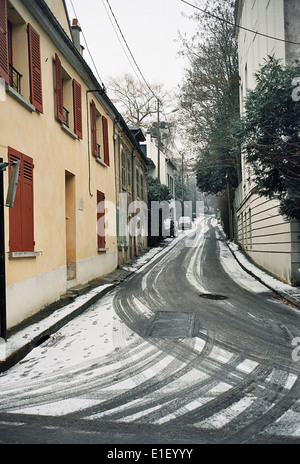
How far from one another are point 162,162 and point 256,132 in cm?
3215

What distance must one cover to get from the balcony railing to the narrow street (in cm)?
461

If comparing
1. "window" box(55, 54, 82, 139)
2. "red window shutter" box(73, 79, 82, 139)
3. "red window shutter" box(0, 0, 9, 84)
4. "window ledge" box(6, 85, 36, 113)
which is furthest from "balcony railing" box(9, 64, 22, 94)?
"red window shutter" box(73, 79, 82, 139)

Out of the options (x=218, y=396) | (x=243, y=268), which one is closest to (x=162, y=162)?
(x=243, y=268)

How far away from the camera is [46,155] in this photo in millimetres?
7891

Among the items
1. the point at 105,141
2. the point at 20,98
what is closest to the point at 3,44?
the point at 20,98

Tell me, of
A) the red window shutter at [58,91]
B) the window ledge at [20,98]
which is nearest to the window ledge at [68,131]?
the red window shutter at [58,91]

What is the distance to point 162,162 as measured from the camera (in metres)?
41.2

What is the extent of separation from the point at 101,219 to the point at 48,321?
21.2 ft

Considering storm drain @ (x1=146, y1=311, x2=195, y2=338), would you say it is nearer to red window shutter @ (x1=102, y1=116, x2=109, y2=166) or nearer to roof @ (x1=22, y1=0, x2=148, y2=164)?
roof @ (x1=22, y1=0, x2=148, y2=164)

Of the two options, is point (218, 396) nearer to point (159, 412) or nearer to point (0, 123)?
point (159, 412)

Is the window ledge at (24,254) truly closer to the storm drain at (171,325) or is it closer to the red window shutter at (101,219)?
the storm drain at (171,325)

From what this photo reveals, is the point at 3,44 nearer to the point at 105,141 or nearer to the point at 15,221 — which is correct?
the point at 15,221

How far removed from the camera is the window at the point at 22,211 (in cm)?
627

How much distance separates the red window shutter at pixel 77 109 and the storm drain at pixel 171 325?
18.0ft
